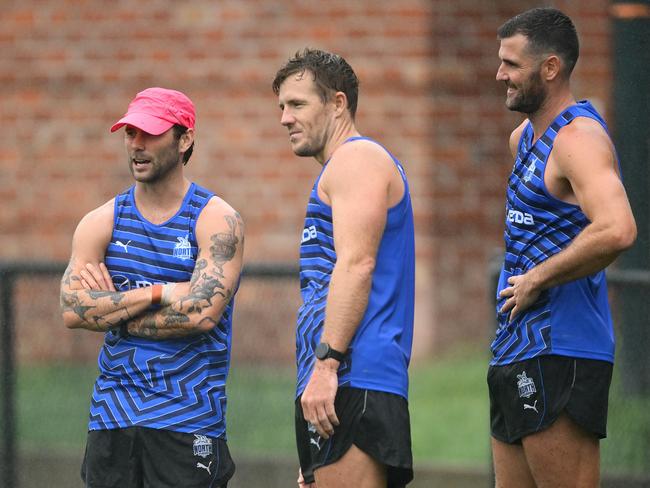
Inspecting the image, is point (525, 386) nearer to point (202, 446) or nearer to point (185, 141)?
point (202, 446)

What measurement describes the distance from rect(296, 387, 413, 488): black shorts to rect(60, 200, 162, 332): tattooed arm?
935 millimetres

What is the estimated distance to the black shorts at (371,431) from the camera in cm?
461

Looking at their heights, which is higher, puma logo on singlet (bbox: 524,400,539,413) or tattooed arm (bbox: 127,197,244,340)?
tattooed arm (bbox: 127,197,244,340)

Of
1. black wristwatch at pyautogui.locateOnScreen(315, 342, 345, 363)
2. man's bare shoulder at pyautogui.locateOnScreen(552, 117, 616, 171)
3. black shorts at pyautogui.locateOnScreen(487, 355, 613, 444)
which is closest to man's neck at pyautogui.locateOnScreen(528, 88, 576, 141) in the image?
man's bare shoulder at pyautogui.locateOnScreen(552, 117, 616, 171)

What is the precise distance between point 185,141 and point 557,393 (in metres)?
1.79

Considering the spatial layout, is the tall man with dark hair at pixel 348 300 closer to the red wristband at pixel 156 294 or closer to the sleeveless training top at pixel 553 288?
the sleeveless training top at pixel 553 288

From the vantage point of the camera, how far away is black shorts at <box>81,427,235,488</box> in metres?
5.06

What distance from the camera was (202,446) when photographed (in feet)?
16.7

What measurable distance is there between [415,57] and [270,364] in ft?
9.57

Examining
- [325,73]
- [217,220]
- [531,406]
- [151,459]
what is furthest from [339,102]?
[151,459]

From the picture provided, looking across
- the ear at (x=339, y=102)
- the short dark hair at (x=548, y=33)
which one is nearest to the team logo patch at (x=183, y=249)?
the ear at (x=339, y=102)

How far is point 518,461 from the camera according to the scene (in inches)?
195

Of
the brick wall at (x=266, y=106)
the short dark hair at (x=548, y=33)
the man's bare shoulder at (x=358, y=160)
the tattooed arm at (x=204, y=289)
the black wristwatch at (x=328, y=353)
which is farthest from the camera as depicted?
the brick wall at (x=266, y=106)

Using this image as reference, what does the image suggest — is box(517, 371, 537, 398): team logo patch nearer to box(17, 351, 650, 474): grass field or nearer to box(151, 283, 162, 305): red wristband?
box(151, 283, 162, 305): red wristband
